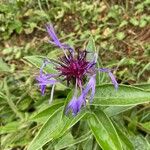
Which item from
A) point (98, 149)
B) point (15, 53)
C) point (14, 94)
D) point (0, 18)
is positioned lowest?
point (98, 149)

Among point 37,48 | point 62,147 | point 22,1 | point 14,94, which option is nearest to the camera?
point 62,147

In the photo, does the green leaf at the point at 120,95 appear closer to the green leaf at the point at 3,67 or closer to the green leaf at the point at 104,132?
the green leaf at the point at 104,132

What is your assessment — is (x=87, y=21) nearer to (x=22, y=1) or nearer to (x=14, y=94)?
(x=22, y=1)

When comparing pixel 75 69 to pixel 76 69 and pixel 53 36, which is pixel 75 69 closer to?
pixel 76 69

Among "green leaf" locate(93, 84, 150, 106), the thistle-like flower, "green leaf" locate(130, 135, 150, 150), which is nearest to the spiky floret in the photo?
the thistle-like flower

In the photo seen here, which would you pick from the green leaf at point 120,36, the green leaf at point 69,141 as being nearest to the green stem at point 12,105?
the green leaf at point 69,141

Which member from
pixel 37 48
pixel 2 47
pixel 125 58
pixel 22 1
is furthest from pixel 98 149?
pixel 22 1

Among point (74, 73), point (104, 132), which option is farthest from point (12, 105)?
point (74, 73)
